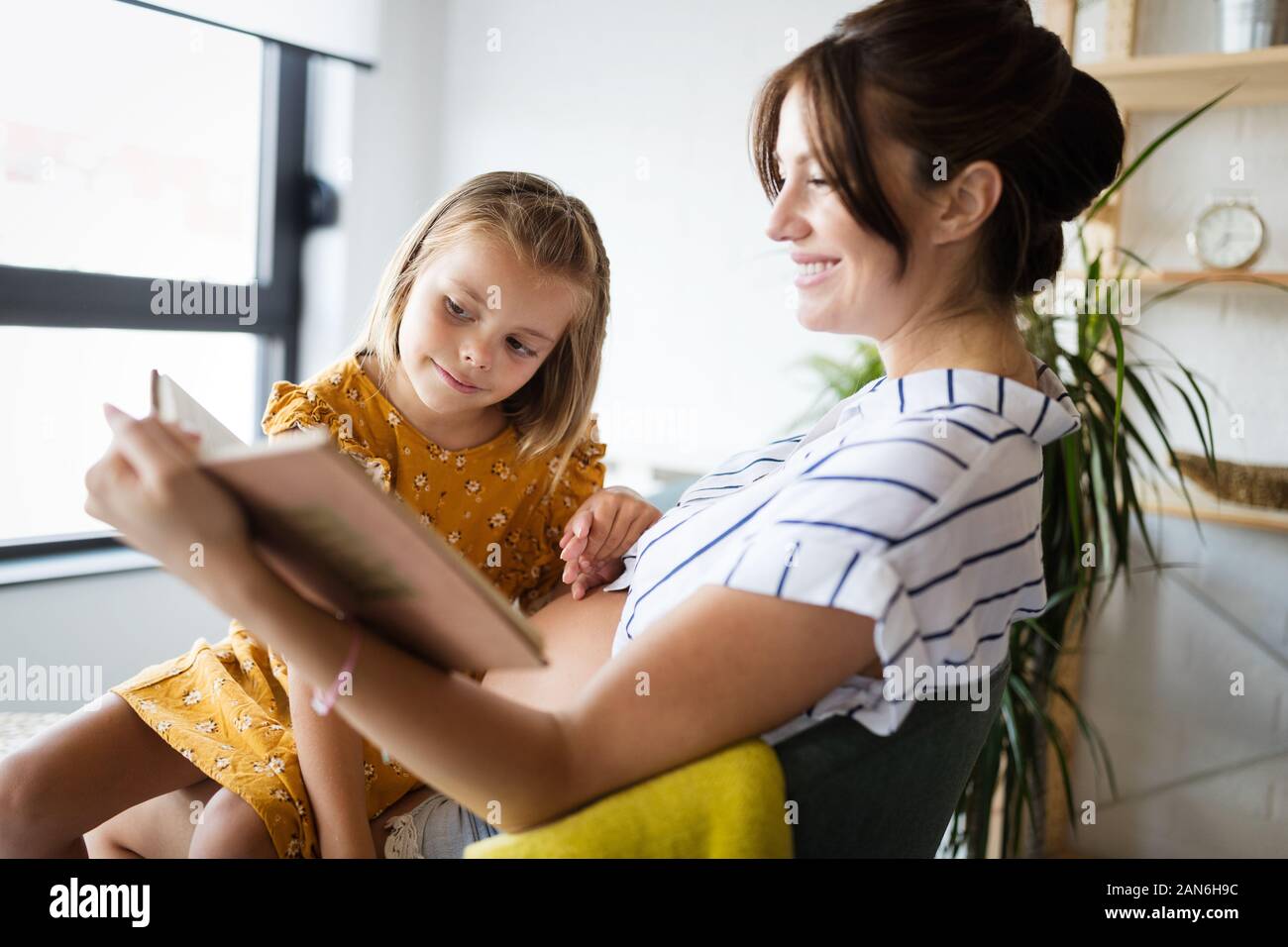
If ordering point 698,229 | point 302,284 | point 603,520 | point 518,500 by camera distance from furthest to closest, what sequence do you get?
1. point 302,284
2. point 698,229
3. point 518,500
4. point 603,520

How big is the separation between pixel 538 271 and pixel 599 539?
346 millimetres

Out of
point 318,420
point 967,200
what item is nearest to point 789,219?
point 967,200

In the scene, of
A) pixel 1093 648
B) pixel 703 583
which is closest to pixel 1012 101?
pixel 703 583

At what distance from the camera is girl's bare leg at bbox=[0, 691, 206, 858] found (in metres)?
1.18

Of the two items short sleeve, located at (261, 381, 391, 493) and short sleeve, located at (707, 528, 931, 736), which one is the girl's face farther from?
short sleeve, located at (707, 528, 931, 736)

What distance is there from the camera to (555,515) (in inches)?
61.4

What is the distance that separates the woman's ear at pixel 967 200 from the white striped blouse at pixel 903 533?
0.15 meters

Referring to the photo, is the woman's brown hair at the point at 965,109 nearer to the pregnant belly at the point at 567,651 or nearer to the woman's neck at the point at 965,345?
the woman's neck at the point at 965,345

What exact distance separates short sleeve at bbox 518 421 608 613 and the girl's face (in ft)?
0.66

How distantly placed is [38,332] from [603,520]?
2136 mm

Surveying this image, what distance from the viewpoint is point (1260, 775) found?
8.08 feet

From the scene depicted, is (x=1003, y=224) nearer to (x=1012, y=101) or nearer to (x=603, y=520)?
(x=1012, y=101)

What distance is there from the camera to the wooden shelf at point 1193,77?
2105 millimetres

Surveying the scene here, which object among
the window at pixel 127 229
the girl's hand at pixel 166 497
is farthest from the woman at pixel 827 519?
the window at pixel 127 229
